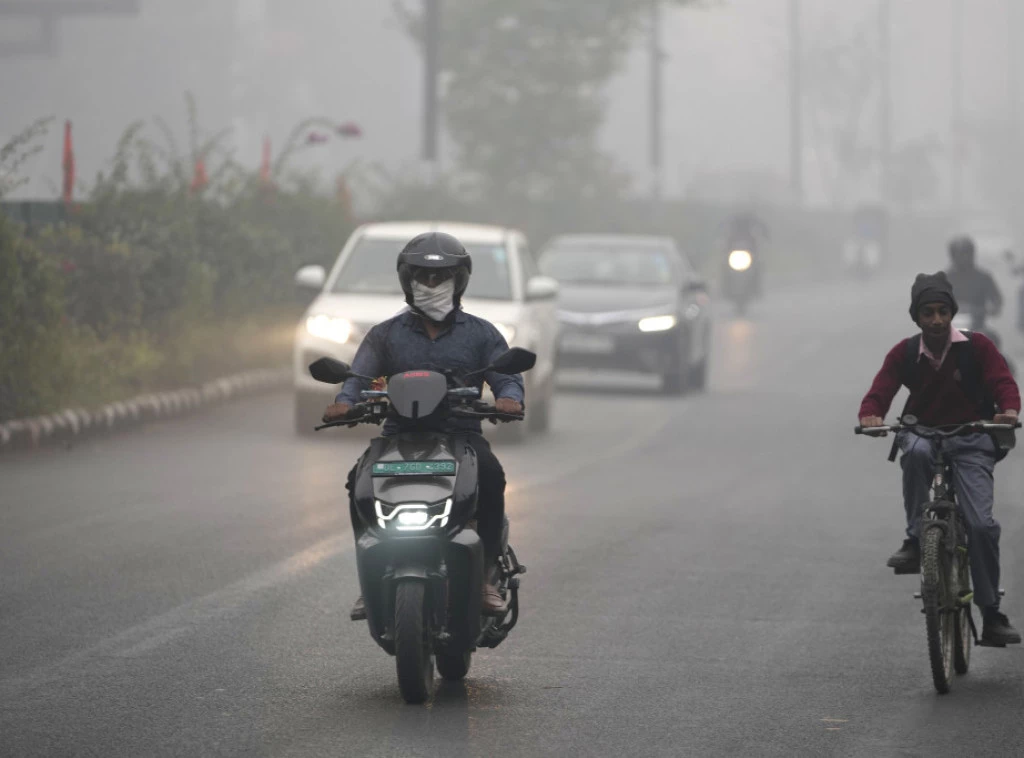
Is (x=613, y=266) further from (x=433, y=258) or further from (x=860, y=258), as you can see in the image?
(x=860, y=258)

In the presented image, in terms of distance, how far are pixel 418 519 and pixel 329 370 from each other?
0.58 m

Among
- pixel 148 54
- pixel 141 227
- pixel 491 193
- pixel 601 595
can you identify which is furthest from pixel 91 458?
pixel 148 54

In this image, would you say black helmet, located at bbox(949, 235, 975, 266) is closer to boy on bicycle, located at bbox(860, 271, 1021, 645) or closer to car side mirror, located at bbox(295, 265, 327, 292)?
car side mirror, located at bbox(295, 265, 327, 292)

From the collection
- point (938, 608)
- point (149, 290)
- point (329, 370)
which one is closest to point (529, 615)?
point (938, 608)

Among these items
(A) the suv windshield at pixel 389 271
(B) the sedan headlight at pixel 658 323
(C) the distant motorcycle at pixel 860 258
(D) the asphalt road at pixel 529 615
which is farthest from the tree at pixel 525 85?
(D) the asphalt road at pixel 529 615

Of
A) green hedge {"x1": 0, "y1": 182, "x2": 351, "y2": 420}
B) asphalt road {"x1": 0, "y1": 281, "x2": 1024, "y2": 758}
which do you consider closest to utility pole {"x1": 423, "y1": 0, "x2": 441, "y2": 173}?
green hedge {"x1": 0, "y1": 182, "x2": 351, "y2": 420}

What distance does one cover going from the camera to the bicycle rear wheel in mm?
8180

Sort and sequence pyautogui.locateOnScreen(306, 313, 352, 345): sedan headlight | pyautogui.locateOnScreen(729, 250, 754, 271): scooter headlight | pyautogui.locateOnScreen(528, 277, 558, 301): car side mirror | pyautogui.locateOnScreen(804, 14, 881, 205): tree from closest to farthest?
pyautogui.locateOnScreen(306, 313, 352, 345): sedan headlight, pyautogui.locateOnScreen(528, 277, 558, 301): car side mirror, pyautogui.locateOnScreen(729, 250, 754, 271): scooter headlight, pyautogui.locateOnScreen(804, 14, 881, 205): tree

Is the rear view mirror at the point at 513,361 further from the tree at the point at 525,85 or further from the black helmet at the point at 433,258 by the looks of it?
the tree at the point at 525,85

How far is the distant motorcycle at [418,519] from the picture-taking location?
7590mm

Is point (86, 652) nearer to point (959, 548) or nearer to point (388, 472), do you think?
point (388, 472)

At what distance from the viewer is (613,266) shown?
2573 centimetres

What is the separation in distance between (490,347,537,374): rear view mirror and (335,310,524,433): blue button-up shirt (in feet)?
0.79

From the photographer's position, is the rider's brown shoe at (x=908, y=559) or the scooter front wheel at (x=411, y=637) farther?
the rider's brown shoe at (x=908, y=559)
